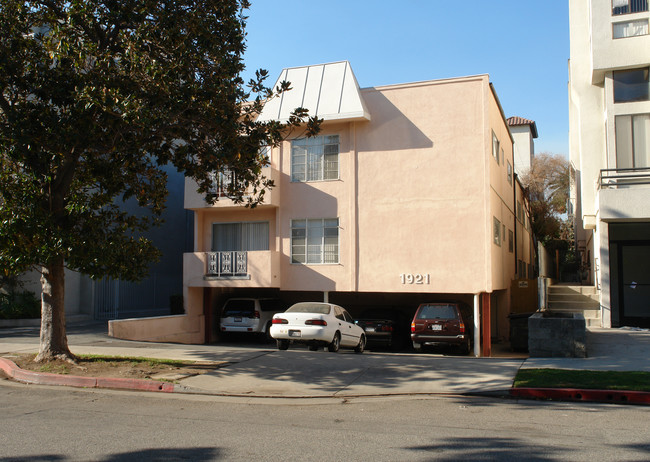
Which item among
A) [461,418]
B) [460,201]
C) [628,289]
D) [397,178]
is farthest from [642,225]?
[461,418]

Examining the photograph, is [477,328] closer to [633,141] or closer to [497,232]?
[497,232]

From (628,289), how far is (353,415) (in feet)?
51.4

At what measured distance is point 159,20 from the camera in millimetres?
11516

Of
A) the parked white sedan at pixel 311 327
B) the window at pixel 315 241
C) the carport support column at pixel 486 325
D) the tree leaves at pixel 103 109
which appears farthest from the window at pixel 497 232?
the tree leaves at pixel 103 109

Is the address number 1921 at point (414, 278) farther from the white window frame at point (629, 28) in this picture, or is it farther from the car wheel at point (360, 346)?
the white window frame at point (629, 28)

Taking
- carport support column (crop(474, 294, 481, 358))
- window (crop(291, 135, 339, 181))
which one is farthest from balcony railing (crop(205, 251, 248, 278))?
carport support column (crop(474, 294, 481, 358))

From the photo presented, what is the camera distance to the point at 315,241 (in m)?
22.4

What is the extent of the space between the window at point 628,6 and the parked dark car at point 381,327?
519 inches

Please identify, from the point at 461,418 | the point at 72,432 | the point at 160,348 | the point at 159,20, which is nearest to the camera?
the point at 72,432

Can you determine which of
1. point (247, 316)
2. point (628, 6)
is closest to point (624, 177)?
point (628, 6)

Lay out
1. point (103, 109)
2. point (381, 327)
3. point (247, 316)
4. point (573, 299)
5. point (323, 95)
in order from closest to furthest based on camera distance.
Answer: point (103, 109) < point (381, 327) < point (573, 299) < point (247, 316) < point (323, 95)

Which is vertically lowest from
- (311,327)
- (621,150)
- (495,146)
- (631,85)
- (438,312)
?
(311,327)

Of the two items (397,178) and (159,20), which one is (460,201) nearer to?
(397,178)

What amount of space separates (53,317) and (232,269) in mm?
10682
